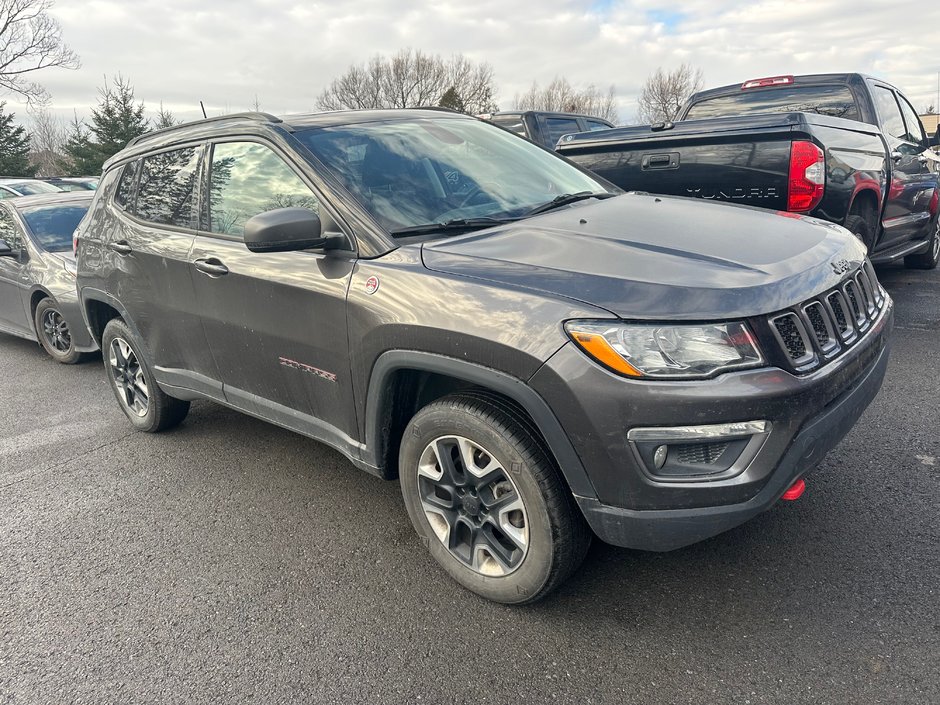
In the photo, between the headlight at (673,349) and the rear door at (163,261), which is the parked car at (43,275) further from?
the headlight at (673,349)

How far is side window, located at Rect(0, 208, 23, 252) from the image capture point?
21.9ft

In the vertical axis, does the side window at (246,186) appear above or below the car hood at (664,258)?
above

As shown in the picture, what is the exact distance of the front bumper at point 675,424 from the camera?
2.06 m

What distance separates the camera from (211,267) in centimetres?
332

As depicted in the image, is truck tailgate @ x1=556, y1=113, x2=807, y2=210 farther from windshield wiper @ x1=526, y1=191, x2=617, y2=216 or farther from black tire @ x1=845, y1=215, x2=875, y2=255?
windshield wiper @ x1=526, y1=191, x2=617, y2=216

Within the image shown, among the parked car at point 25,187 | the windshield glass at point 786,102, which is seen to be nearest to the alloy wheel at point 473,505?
the windshield glass at point 786,102

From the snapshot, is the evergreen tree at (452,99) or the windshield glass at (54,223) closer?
the windshield glass at (54,223)

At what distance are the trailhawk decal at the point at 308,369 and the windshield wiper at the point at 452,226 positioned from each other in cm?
64

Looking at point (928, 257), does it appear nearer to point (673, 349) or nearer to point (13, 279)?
point (673, 349)

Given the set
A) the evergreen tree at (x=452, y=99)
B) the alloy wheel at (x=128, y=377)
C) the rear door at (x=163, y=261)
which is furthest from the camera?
the evergreen tree at (x=452, y=99)

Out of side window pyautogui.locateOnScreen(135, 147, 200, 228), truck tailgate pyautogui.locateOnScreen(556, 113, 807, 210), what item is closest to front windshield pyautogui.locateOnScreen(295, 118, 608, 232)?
side window pyautogui.locateOnScreen(135, 147, 200, 228)

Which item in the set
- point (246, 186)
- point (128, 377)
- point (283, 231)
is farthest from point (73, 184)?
point (283, 231)

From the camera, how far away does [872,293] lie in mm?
2889

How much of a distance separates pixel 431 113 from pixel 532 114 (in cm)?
740
